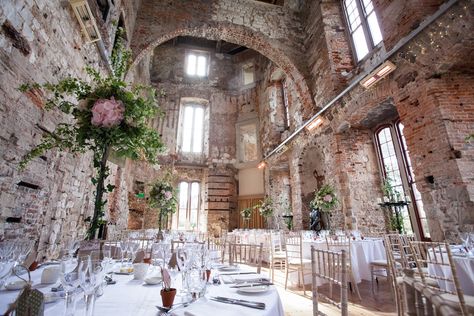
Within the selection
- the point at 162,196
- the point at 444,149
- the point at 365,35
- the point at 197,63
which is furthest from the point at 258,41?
the point at 197,63

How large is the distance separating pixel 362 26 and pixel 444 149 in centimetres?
422

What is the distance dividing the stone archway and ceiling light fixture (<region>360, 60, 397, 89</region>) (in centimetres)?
237

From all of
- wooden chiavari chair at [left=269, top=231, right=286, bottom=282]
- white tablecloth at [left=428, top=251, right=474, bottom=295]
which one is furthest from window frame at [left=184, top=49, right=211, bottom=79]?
white tablecloth at [left=428, top=251, right=474, bottom=295]

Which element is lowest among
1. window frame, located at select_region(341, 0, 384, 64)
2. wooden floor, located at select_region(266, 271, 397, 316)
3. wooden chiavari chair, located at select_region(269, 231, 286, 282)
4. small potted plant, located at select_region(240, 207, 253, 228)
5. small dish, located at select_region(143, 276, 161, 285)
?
wooden floor, located at select_region(266, 271, 397, 316)

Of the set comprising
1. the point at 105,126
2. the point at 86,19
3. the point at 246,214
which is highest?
the point at 86,19

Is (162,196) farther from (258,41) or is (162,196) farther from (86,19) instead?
(258,41)

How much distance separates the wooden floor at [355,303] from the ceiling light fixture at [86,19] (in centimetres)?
454

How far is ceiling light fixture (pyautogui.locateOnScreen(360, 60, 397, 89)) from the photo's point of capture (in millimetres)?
4279

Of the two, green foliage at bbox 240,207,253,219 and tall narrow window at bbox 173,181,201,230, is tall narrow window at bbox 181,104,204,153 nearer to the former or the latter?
tall narrow window at bbox 173,181,201,230

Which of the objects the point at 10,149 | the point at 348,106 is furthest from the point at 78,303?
the point at 348,106

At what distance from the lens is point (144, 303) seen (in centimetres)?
104

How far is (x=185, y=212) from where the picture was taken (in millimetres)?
11000

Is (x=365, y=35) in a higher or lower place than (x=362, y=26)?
lower

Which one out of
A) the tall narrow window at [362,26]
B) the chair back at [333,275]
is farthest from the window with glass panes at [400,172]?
the chair back at [333,275]
